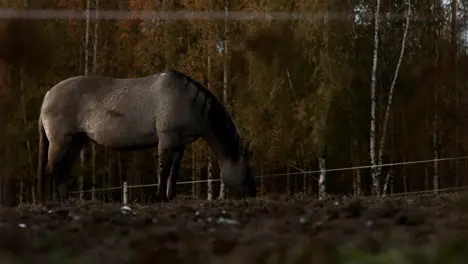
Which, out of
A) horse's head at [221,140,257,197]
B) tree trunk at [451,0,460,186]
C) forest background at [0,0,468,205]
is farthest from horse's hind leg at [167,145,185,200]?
tree trunk at [451,0,460,186]

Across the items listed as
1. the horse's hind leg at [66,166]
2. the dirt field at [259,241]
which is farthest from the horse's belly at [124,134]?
the dirt field at [259,241]

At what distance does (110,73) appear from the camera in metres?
18.8

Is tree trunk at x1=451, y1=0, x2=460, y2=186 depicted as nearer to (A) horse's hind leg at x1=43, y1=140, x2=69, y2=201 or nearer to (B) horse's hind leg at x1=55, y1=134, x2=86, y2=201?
(B) horse's hind leg at x1=55, y1=134, x2=86, y2=201

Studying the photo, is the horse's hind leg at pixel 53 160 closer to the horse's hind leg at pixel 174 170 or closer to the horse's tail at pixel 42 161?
the horse's tail at pixel 42 161

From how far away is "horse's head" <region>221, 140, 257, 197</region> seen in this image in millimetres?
10117

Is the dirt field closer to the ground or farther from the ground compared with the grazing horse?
closer to the ground

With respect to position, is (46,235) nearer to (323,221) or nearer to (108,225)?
(108,225)

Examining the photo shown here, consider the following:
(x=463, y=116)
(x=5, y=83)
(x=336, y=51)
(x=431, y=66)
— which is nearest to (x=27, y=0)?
(x=5, y=83)

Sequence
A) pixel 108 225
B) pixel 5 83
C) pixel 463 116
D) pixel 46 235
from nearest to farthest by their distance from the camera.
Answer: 1. pixel 46 235
2. pixel 108 225
3. pixel 5 83
4. pixel 463 116

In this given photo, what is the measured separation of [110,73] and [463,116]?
8130 millimetres

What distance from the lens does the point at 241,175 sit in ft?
33.2

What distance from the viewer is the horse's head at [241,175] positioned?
33.2 feet

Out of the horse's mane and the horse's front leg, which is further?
the horse's mane

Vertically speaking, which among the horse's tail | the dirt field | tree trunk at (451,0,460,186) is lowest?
→ the dirt field
